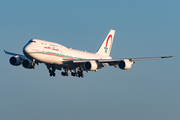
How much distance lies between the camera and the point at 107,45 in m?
97.5

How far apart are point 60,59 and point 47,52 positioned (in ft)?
12.7

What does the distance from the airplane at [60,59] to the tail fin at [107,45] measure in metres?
10.2

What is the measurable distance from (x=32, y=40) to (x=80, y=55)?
1342 centimetres

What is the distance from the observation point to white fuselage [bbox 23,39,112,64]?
6794cm

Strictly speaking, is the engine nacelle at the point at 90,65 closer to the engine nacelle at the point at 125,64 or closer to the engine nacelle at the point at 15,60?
the engine nacelle at the point at 125,64

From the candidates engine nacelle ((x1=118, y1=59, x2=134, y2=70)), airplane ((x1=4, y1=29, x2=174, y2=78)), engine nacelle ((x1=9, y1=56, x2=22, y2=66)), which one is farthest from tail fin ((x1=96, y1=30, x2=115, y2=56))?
engine nacelle ((x1=9, y1=56, x2=22, y2=66))

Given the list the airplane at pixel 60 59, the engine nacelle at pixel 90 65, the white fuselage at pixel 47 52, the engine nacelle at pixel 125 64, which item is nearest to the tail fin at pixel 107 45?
the airplane at pixel 60 59

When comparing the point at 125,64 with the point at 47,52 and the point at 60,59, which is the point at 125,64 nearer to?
the point at 60,59

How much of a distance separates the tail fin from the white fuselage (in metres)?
18.3

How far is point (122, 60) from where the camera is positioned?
73562 mm

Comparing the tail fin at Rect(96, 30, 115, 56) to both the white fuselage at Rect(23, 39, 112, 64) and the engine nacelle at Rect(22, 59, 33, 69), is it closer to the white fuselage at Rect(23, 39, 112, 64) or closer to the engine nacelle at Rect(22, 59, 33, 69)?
the white fuselage at Rect(23, 39, 112, 64)

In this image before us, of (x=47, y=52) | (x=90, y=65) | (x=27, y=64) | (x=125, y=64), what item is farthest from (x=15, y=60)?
(x=125, y=64)

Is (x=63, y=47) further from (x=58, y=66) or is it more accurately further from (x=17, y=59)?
(x=17, y=59)

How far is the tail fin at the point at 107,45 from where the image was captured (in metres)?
94.5
